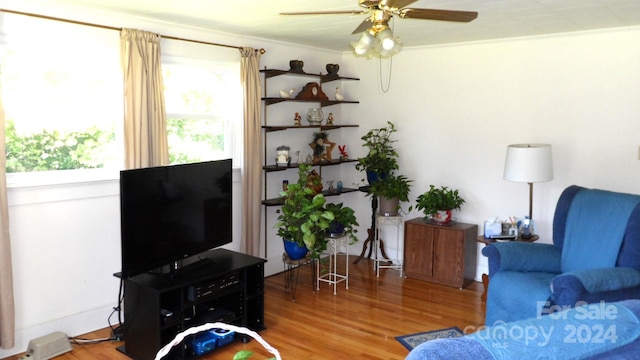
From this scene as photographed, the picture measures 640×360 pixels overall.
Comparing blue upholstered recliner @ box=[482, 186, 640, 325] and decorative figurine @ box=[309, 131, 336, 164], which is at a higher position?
decorative figurine @ box=[309, 131, 336, 164]

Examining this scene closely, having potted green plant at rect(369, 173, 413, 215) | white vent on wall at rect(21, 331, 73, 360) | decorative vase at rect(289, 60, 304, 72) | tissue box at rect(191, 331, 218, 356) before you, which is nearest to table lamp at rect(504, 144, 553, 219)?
potted green plant at rect(369, 173, 413, 215)

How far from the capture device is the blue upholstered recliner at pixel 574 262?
3.08 meters

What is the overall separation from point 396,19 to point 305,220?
174 centimetres

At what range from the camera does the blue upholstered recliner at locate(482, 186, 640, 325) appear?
3.08m

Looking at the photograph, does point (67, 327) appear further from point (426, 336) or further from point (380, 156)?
point (380, 156)

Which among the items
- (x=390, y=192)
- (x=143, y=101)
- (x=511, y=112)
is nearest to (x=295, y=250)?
(x=390, y=192)

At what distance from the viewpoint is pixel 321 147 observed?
5.47m

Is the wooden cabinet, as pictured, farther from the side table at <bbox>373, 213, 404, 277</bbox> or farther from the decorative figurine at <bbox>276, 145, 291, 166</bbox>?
the decorative figurine at <bbox>276, 145, 291, 166</bbox>

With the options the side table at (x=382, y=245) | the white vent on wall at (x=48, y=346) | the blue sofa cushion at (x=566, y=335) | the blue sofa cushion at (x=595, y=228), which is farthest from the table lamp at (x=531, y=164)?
the white vent on wall at (x=48, y=346)

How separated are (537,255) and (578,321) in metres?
2.69

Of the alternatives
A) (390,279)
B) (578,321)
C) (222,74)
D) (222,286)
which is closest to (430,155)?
(390,279)

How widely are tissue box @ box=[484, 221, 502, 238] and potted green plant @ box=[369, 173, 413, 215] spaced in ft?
2.82

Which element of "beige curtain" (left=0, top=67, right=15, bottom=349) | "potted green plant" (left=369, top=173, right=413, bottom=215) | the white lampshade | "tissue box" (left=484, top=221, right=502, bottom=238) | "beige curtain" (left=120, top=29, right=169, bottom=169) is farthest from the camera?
"potted green plant" (left=369, top=173, right=413, bottom=215)

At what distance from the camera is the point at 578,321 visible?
4.00 ft
